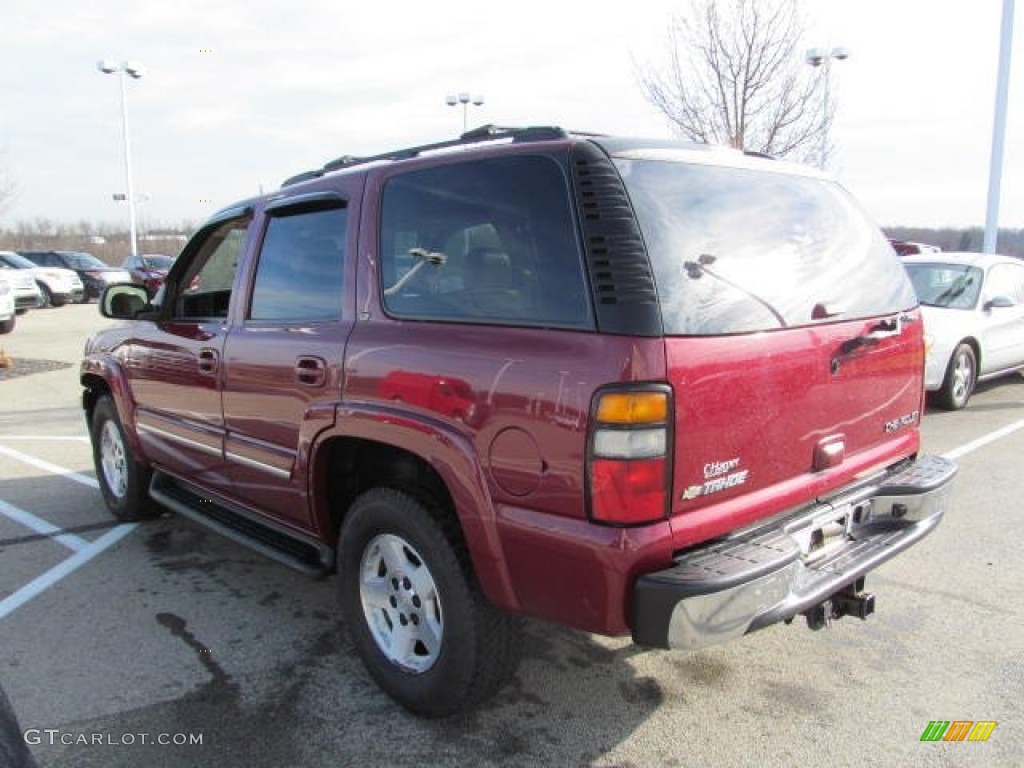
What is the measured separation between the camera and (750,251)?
2666 millimetres

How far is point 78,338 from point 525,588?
16.9 meters

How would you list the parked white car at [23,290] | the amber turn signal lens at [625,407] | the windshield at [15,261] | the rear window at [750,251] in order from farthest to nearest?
the windshield at [15,261] → the parked white car at [23,290] → the rear window at [750,251] → the amber turn signal lens at [625,407]

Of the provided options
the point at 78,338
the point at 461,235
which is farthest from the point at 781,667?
the point at 78,338

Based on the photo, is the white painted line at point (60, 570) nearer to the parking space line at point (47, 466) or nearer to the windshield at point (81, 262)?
the parking space line at point (47, 466)

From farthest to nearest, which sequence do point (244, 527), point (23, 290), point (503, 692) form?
point (23, 290) < point (244, 527) < point (503, 692)

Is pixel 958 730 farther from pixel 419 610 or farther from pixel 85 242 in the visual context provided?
pixel 85 242

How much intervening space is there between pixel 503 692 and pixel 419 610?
494 mm

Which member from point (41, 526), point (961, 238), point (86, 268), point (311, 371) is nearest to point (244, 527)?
point (311, 371)

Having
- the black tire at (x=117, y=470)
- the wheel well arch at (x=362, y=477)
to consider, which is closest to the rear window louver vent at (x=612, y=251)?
the wheel well arch at (x=362, y=477)

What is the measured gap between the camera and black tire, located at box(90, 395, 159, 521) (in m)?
5.02

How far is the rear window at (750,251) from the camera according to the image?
2414 millimetres

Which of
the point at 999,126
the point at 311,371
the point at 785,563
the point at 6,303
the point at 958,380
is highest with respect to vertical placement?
the point at 999,126

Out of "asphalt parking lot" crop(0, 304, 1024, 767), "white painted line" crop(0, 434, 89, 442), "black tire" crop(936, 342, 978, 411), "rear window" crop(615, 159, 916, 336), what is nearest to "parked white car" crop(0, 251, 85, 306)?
"white painted line" crop(0, 434, 89, 442)

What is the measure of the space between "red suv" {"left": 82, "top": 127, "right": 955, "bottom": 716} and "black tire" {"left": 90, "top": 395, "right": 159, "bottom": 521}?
1.72m
